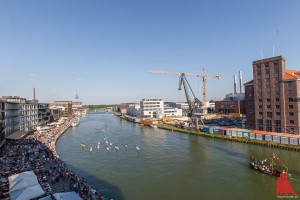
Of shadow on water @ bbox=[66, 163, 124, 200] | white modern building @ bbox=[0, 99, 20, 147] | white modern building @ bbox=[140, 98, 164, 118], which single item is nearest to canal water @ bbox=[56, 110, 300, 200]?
shadow on water @ bbox=[66, 163, 124, 200]

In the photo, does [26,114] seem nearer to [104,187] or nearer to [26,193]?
[104,187]

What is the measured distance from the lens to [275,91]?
50031 millimetres

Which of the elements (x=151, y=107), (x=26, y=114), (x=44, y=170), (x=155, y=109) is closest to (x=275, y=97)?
(x=44, y=170)

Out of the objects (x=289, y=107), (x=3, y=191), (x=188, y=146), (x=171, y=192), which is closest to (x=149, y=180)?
(x=171, y=192)

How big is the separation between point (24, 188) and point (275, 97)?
2090 inches

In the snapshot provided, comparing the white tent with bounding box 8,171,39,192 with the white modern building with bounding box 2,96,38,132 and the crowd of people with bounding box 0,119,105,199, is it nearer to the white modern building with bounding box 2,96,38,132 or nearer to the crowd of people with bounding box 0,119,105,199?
the crowd of people with bounding box 0,119,105,199

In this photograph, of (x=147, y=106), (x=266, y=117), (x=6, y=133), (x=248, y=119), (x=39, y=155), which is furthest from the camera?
(x=147, y=106)

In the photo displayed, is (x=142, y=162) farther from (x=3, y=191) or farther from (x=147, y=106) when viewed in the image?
(x=147, y=106)

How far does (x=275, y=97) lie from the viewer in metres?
50.1

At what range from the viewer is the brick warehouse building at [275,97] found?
46688 mm

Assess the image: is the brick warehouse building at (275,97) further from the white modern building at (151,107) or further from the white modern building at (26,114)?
the white modern building at (151,107)

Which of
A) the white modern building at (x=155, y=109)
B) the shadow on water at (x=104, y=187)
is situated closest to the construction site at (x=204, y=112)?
the white modern building at (x=155, y=109)

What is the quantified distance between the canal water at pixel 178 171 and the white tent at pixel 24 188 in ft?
25.2

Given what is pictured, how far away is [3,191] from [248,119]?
185 ft
